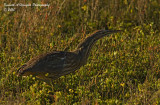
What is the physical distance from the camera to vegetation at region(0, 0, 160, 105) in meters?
6.50

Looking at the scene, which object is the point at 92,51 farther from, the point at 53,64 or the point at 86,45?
the point at 53,64

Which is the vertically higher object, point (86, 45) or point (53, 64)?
point (86, 45)

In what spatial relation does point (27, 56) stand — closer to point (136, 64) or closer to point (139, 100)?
point (136, 64)

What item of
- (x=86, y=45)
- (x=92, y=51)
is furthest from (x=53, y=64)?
(x=92, y=51)

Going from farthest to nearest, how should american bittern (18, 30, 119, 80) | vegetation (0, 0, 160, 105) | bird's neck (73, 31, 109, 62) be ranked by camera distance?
bird's neck (73, 31, 109, 62) < american bittern (18, 30, 119, 80) < vegetation (0, 0, 160, 105)

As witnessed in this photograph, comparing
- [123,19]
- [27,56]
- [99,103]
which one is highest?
[123,19]

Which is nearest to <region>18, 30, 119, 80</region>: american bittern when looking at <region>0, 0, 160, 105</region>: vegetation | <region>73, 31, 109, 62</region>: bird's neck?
<region>73, 31, 109, 62</region>: bird's neck

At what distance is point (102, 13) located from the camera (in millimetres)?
9758

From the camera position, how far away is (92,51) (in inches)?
322

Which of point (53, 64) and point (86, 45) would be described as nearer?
point (53, 64)

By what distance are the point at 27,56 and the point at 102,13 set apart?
2.81 m

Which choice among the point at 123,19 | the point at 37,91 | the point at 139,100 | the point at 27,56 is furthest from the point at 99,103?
the point at 123,19

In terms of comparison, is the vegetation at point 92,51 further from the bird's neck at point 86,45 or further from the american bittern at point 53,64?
the bird's neck at point 86,45

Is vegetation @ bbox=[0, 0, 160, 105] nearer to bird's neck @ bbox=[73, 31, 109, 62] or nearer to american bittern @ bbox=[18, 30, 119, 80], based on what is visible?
american bittern @ bbox=[18, 30, 119, 80]
